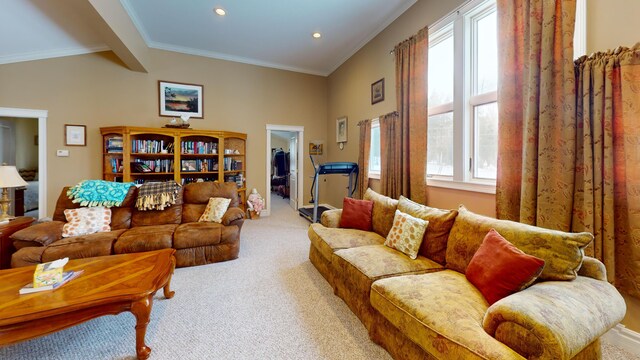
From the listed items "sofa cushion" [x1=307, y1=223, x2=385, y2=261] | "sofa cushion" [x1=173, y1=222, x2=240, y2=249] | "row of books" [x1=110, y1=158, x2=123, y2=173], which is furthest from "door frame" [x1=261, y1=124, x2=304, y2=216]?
"sofa cushion" [x1=307, y1=223, x2=385, y2=261]

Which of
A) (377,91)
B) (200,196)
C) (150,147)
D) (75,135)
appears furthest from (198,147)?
(377,91)

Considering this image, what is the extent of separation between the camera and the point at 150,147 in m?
4.48

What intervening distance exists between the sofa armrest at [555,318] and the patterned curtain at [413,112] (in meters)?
1.85

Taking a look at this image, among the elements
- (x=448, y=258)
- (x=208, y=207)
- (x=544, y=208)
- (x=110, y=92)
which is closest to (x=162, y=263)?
(x=208, y=207)

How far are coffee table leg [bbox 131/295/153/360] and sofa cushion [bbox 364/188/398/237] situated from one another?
216 cm

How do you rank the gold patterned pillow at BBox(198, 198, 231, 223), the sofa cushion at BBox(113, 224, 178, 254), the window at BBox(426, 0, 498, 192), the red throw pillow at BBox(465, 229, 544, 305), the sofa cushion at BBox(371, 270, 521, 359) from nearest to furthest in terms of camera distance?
the sofa cushion at BBox(371, 270, 521, 359)
the red throw pillow at BBox(465, 229, 544, 305)
the window at BBox(426, 0, 498, 192)
the sofa cushion at BBox(113, 224, 178, 254)
the gold patterned pillow at BBox(198, 198, 231, 223)

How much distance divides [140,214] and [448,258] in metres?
3.67

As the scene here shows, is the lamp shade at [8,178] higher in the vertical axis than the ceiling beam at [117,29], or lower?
lower

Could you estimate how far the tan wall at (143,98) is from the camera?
4.11m

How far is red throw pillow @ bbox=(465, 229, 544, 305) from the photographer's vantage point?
1.32 meters

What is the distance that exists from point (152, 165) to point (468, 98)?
5205 mm

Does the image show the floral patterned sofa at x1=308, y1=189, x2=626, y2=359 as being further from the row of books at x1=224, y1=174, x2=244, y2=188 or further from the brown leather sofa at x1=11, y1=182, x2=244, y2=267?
the row of books at x1=224, y1=174, x2=244, y2=188

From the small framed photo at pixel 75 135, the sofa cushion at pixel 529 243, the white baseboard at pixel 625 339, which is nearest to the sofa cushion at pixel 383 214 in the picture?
the sofa cushion at pixel 529 243

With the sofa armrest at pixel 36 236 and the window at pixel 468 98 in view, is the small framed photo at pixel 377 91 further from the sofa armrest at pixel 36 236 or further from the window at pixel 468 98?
the sofa armrest at pixel 36 236
